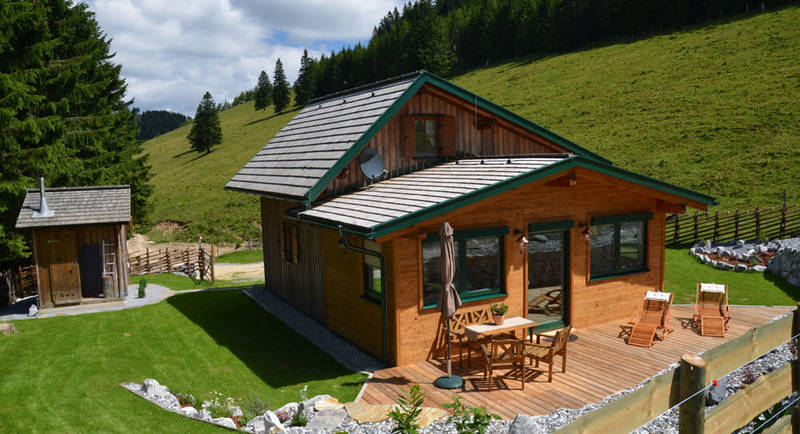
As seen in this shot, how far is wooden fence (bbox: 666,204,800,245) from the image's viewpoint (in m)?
21.8

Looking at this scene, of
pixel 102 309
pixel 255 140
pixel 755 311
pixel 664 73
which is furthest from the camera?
pixel 255 140

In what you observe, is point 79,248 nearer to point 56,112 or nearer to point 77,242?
point 77,242

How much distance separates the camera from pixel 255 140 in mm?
77125

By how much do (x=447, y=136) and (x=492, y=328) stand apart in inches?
261

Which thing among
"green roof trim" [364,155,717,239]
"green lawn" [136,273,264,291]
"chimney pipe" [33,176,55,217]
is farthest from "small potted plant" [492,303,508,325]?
"green lawn" [136,273,264,291]

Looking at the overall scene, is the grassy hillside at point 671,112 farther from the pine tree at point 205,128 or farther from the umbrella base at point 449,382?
the umbrella base at point 449,382

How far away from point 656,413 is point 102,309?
16.4 metres

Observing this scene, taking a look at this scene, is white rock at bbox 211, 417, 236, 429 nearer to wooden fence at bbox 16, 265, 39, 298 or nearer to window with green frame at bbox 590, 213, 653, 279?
window with green frame at bbox 590, 213, 653, 279

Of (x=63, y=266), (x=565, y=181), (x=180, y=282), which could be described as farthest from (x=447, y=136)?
(x=180, y=282)

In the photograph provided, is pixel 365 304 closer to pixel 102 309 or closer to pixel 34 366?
pixel 34 366

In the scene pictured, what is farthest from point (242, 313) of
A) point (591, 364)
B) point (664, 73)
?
point (664, 73)

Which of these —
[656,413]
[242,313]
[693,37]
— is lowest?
[242,313]

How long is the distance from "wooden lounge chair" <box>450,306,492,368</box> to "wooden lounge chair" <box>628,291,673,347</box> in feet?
10.7

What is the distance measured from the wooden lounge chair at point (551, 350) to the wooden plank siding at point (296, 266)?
5.95 m
